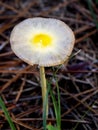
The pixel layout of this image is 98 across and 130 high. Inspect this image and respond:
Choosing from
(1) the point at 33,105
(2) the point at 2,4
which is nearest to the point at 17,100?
(1) the point at 33,105

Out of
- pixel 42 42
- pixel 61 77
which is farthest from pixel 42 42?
pixel 61 77

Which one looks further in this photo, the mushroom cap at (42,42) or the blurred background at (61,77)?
the blurred background at (61,77)

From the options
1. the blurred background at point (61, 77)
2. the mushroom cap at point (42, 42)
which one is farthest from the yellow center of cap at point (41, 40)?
the blurred background at point (61, 77)

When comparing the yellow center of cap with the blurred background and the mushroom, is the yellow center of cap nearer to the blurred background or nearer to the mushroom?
the mushroom

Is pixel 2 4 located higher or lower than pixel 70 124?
higher

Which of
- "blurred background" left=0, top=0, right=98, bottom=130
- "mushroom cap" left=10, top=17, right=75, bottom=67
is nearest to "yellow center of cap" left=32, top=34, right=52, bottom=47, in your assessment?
"mushroom cap" left=10, top=17, right=75, bottom=67

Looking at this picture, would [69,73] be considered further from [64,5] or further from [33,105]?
[64,5]

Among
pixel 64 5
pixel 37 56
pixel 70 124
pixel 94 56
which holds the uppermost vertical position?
pixel 37 56

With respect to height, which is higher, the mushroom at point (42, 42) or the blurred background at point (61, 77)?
the mushroom at point (42, 42)

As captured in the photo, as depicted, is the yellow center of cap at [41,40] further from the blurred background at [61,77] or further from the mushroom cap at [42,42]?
the blurred background at [61,77]
